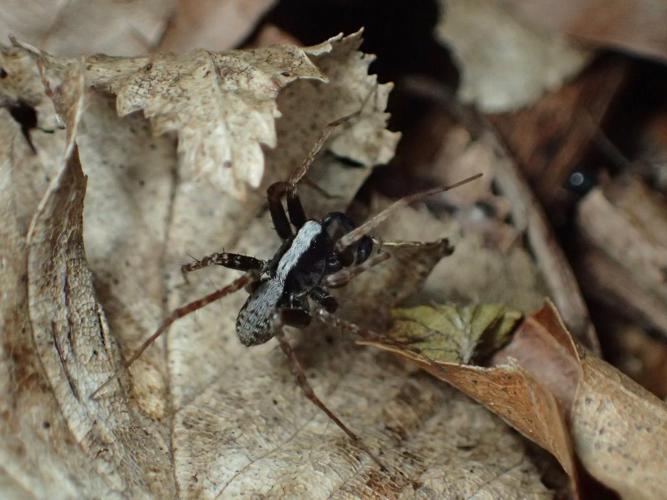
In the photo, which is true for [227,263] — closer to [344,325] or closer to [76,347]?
[344,325]

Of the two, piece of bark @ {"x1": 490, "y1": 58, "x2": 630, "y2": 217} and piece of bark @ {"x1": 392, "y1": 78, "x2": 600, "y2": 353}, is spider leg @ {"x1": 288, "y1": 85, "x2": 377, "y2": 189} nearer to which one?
piece of bark @ {"x1": 392, "y1": 78, "x2": 600, "y2": 353}

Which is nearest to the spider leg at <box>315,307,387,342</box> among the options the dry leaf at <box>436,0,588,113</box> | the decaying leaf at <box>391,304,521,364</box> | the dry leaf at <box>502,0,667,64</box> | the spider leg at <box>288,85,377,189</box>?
the decaying leaf at <box>391,304,521,364</box>

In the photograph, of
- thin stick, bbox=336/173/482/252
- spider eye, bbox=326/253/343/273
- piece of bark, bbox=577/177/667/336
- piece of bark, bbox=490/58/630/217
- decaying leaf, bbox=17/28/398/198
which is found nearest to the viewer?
decaying leaf, bbox=17/28/398/198

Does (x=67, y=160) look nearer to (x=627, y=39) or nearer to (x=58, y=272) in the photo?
(x=58, y=272)

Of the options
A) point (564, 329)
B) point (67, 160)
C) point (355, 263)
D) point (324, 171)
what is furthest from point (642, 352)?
point (67, 160)

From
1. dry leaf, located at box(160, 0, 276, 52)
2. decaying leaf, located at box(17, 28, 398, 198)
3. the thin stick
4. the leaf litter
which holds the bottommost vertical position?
the leaf litter

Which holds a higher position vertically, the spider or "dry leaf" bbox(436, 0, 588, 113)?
"dry leaf" bbox(436, 0, 588, 113)

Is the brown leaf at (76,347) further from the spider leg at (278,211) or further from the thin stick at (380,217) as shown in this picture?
the thin stick at (380,217)

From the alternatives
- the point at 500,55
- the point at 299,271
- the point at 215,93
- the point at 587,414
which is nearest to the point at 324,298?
the point at 299,271
